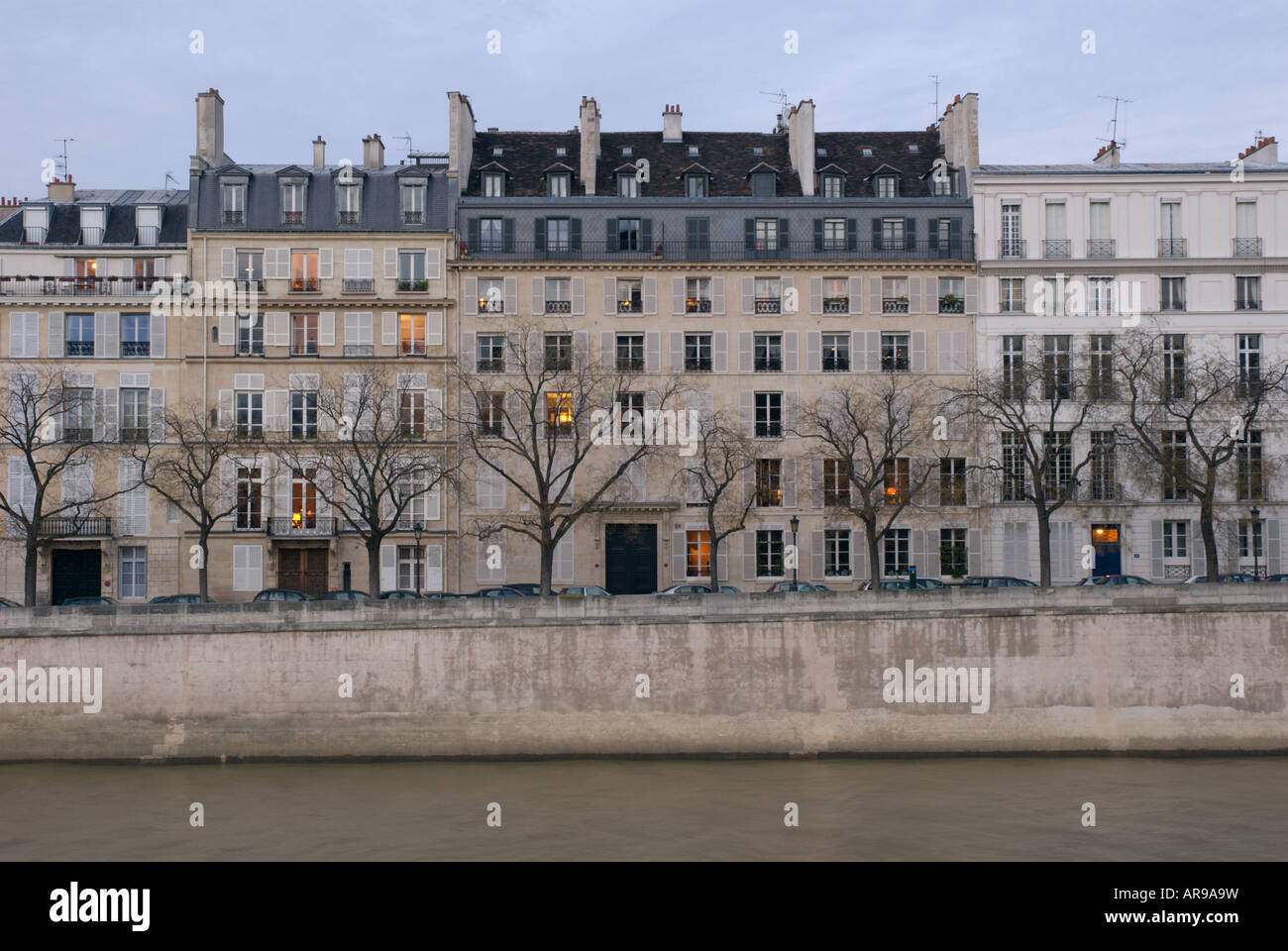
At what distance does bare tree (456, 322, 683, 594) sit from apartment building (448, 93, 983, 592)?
7.5 inches

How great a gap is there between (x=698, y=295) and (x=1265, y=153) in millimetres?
→ 21794

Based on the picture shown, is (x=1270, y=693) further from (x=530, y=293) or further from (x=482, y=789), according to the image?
(x=530, y=293)

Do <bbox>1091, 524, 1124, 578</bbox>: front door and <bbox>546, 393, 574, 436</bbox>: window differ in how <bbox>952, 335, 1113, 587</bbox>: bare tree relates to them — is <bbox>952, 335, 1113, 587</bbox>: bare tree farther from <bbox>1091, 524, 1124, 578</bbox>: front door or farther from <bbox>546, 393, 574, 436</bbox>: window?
<bbox>546, 393, 574, 436</bbox>: window

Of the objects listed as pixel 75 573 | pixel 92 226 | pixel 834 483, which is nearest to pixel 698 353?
pixel 834 483

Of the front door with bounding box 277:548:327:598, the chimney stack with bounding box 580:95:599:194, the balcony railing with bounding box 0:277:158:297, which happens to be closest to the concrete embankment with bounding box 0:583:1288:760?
the front door with bounding box 277:548:327:598

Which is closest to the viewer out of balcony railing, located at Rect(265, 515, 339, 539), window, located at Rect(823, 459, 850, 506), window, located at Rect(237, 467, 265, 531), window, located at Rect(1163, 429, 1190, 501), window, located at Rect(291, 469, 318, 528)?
window, located at Rect(1163, 429, 1190, 501)

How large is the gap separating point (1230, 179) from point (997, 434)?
12.4 metres

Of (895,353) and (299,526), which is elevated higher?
(895,353)

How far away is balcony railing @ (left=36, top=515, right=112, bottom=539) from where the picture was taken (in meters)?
43.4

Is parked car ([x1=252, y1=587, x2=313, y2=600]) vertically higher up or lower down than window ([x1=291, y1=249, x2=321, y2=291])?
lower down

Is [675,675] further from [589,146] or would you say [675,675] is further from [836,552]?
[589,146]

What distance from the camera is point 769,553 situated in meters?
45.3

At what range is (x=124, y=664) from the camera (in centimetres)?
3086
